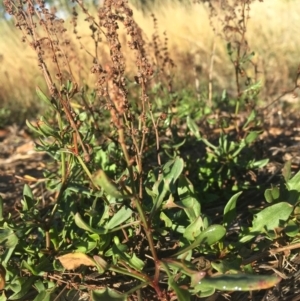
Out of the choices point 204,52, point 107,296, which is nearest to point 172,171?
point 107,296

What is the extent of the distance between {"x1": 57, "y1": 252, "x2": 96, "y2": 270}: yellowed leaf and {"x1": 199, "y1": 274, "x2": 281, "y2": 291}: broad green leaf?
0.39 m

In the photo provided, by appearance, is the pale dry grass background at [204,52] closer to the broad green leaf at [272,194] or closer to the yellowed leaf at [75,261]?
the broad green leaf at [272,194]

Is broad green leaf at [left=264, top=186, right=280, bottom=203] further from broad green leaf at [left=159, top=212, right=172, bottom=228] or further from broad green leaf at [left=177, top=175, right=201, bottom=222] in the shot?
broad green leaf at [left=159, top=212, right=172, bottom=228]

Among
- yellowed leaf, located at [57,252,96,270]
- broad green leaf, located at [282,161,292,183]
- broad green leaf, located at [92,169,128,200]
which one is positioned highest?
broad green leaf, located at [92,169,128,200]

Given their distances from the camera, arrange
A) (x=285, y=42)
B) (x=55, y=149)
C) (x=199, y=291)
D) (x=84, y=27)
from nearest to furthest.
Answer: (x=199, y=291) → (x=55, y=149) → (x=285, y=42) → (x=84, y=27)

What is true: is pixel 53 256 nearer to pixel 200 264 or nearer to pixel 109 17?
pixel 200 264

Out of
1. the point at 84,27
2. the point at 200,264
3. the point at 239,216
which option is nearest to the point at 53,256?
the point at 200,264

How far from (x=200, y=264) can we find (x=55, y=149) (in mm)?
698

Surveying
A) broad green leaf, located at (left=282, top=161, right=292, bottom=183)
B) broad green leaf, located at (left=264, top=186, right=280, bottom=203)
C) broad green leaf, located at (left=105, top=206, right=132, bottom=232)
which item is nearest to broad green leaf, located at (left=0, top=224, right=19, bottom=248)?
broad green leaf, located at (left=105, top=206, right=132, bottom=232)

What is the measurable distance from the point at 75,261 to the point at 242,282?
0.53 metres

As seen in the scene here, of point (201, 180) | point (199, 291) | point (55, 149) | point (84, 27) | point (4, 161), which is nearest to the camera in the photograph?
point (199, 291)

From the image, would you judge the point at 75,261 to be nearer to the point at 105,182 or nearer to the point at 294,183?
the point at 105,182

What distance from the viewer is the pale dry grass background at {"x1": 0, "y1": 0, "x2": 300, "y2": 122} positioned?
17.1ft

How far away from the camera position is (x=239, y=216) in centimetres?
214
